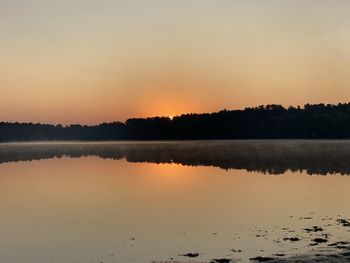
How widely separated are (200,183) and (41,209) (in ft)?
42.5

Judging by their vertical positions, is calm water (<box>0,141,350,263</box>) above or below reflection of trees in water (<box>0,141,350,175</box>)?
below

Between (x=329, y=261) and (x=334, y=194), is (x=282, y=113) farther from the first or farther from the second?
(x=329, y=261)

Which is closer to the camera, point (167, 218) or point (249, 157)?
point (167, 218)

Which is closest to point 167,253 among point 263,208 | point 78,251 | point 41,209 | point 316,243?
point 78,251

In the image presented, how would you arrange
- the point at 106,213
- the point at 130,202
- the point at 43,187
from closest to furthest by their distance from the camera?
the point at 106,213, the point at 130,202, the point at 43,187

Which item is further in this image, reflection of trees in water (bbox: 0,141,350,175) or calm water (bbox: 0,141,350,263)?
reflection of trees in water (bbox: 0,141,350,175)

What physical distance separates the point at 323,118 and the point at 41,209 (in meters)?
160

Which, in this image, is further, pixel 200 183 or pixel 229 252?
pixel 200 183

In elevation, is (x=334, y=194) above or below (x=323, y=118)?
below

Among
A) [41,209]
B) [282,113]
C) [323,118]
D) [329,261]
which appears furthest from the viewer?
[282,113]

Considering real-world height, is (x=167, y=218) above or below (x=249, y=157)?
below

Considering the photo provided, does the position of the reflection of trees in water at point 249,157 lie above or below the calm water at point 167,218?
above

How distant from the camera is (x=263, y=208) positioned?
70.9ft

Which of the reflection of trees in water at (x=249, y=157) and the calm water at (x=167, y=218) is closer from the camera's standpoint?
the calm water at (x=167, y=218)
